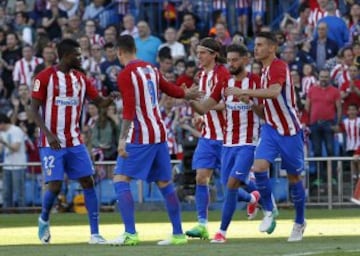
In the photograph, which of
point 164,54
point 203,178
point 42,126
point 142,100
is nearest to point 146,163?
point 142,100

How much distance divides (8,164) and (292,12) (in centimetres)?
789

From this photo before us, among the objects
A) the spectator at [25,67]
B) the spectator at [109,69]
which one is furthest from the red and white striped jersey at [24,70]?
the spectator at [109,69]

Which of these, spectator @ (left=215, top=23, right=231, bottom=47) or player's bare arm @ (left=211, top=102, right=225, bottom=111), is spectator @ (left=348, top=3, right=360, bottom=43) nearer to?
spectator @ (left=215, top=23, right=231, bottom=47)

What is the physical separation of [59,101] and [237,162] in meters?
2.32

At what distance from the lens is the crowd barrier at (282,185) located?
26.0 metres

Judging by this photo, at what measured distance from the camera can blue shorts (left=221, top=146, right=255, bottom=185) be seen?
1697 centimetres

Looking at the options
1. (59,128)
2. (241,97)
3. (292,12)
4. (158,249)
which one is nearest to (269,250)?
(158,249)

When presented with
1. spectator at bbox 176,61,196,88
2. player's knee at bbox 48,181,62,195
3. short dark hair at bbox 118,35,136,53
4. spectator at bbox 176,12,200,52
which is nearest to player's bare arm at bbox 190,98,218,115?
short dark hair at bbox 118,35,136,53

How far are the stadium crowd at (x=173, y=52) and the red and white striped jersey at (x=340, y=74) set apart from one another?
0.02 metres

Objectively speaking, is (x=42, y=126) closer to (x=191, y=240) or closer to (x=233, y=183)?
(x=191, y=240)

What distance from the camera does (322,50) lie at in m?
28.5

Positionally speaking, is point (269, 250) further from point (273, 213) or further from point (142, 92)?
point (273, 213)

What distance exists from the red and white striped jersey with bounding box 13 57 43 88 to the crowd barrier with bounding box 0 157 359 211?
2891 mm

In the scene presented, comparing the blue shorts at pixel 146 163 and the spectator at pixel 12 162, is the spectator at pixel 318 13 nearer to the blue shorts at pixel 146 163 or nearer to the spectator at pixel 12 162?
the spectator at pixel 12 162
